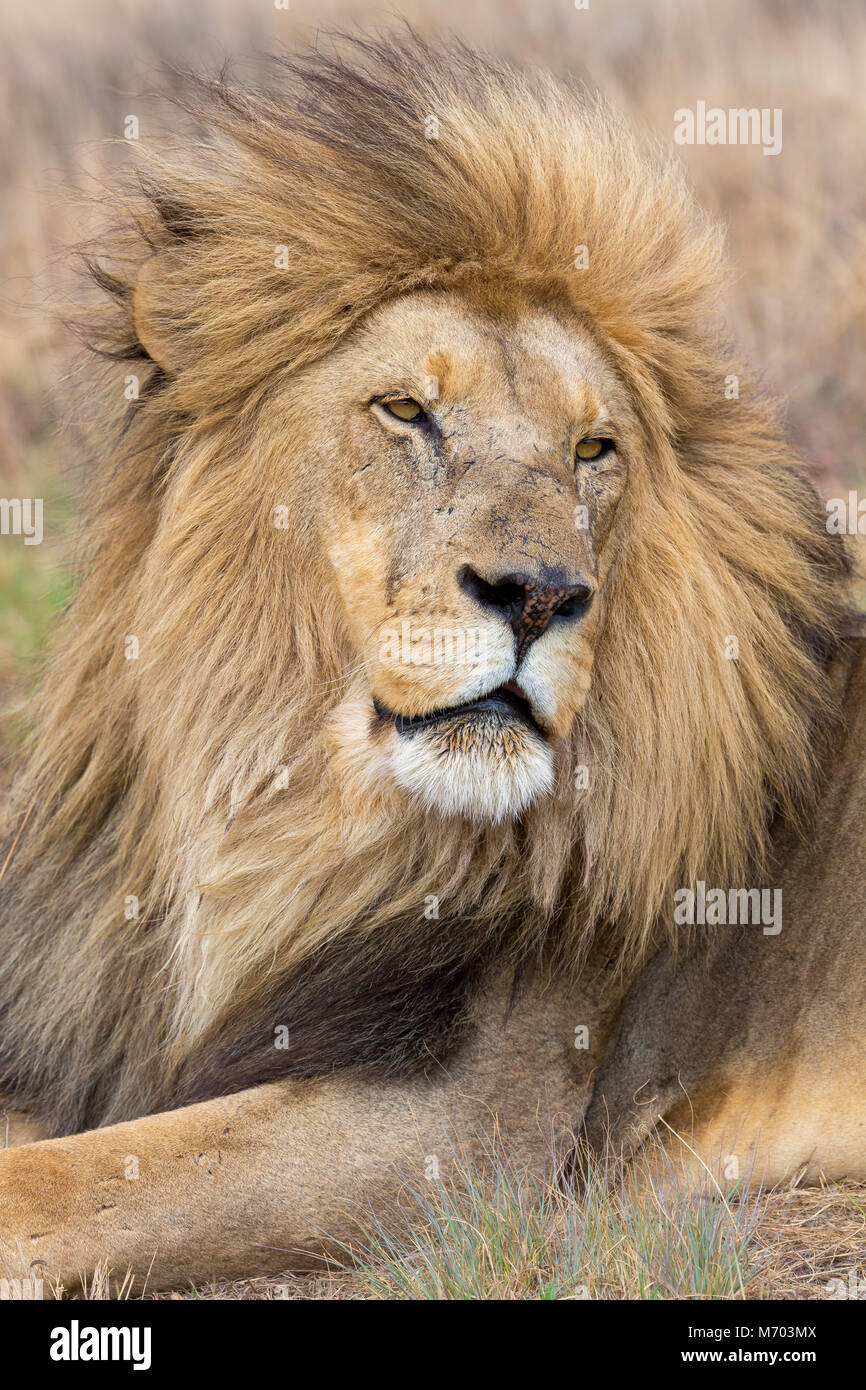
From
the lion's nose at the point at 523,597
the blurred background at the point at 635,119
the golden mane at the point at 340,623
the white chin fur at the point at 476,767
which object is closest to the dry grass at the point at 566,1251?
the golden mane at the point at 340,623

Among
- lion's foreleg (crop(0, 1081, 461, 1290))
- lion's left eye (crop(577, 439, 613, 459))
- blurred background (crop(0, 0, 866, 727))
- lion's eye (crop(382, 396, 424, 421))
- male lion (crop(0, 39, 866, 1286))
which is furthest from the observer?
blurred background (crop(0, 0, 866, 727))

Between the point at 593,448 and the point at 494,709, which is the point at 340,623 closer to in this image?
the point at 494,709

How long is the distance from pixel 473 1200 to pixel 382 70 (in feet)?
7.81

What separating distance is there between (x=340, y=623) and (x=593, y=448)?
65cm

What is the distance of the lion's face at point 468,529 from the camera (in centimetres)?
290

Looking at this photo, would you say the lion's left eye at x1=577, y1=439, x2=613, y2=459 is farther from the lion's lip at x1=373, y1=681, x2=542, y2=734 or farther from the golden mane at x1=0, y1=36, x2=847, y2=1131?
the lion's lip at x1=373, y1=681, x2=542, y2=734

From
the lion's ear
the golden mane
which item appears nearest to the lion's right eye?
the golden mane

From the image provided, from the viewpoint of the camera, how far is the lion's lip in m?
2.90

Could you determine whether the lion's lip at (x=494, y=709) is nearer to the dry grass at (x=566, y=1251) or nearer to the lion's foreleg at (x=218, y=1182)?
the lion's foreleg at (x=218, y=1182)

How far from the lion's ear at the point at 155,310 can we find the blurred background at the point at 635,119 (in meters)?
3.89

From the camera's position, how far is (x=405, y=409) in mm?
3227

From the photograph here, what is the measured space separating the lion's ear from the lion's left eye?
857 mm

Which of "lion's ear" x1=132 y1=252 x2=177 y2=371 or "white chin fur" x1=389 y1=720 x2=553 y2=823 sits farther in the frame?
"lion's ear" x1=132 y1=252 x2=177 y2=371

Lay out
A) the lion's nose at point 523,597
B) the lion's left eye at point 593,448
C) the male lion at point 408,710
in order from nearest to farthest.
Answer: the lion's nose at point 523,597, the male lion at point 408,710, the lion's left eye at point 593,448
